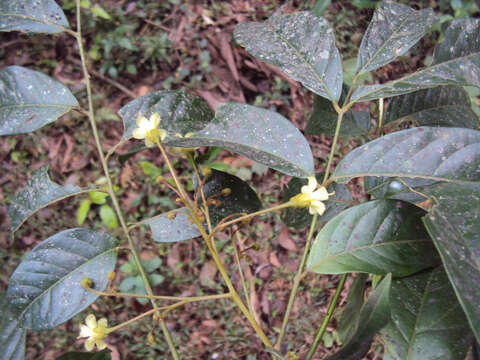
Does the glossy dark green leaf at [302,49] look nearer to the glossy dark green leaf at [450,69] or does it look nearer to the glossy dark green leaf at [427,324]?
the glossy dark green leaf at [450,69]

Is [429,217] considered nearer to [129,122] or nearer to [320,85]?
[320,85]

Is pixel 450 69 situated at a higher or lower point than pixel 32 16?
higher

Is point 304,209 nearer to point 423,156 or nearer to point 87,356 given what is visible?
point 423,156

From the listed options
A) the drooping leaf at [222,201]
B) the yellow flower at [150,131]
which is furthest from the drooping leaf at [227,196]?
the yellow flower at [150,131]

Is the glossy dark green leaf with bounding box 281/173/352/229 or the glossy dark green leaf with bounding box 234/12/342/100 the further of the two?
the glossy dark green leaf with bounding box 281/173/352/229

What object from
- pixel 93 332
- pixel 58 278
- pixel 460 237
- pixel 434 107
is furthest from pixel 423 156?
pixel 58 278

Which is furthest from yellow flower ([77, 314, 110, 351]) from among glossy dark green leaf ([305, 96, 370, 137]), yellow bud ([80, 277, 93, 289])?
glossy dark green leaf ([305, 96, 370, 137])

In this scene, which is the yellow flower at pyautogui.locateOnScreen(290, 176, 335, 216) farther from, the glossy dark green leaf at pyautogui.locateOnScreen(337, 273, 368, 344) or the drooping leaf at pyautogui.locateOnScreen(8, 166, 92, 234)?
the drooping leaf at pyautogui.locateOnScreen(8, 166, 92, 234)
